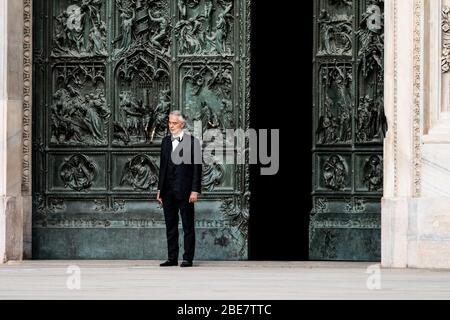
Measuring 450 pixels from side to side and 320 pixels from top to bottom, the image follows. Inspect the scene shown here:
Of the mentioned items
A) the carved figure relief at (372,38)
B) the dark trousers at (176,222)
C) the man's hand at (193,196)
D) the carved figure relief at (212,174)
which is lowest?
the dark trousers at (176,222)

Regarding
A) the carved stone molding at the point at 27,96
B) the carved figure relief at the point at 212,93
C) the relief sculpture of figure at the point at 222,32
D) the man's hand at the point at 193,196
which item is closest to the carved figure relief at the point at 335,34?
the relief sculpture of figure at the point at 222,32

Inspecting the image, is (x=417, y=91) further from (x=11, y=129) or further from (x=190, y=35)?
(x=11, y=129)

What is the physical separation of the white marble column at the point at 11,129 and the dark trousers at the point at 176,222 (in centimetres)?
228

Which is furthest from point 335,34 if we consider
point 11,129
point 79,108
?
point 11,129

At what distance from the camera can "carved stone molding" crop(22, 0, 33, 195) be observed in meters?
23.6

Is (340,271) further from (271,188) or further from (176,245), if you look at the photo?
(271,188)

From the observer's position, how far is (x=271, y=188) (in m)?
27.9

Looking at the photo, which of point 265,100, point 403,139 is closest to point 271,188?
point 265,100

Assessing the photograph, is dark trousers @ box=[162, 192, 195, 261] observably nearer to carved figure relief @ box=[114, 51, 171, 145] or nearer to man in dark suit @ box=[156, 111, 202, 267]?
man in dark suit @ box=[156, 111, 202, 267]

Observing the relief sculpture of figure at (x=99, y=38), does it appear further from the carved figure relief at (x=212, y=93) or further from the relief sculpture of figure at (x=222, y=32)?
the relief sculpture of figure at (x=222, y=32)

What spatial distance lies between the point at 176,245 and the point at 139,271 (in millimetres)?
1514

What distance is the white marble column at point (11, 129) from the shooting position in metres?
22.9

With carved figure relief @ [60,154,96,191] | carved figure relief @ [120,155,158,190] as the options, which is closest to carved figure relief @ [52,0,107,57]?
carved figure relief @ [60,154,96,191]

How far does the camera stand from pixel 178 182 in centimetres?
2230
